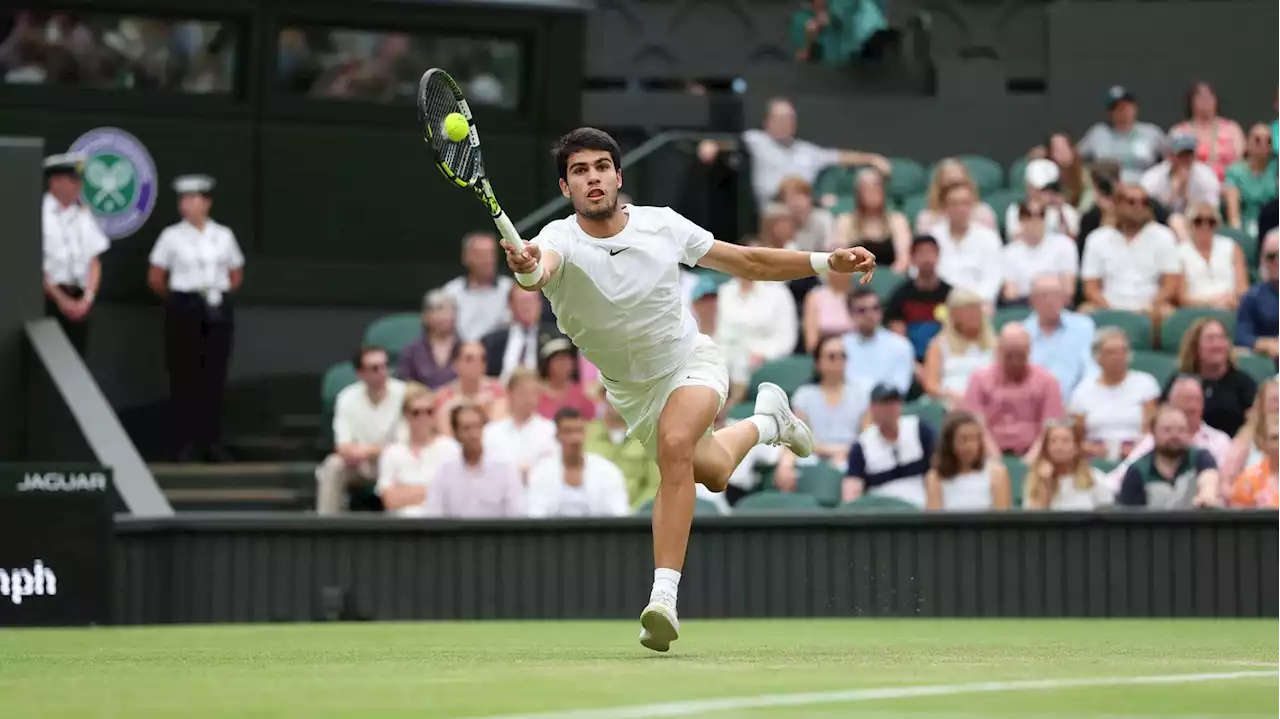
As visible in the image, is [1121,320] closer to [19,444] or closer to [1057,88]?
[1057,88]

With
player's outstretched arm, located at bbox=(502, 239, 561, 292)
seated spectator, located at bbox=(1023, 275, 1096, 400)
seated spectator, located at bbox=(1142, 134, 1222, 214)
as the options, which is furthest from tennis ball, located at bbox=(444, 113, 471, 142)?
seated spectator, located at bbox=(1142, 134, 1222, 214)

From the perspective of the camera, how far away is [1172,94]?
1995cm

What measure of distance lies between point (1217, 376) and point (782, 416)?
16.0 ft

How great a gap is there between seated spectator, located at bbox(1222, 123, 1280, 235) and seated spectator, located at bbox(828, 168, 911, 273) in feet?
8.51

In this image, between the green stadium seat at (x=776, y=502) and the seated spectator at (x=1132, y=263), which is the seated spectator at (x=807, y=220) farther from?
the green stadium seat at (x=776, y=502)

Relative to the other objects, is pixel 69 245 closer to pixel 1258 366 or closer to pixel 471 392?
pixel 471 392

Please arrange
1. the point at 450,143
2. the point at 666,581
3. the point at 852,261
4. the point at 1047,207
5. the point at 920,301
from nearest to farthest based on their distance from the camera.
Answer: the point at 450,143, the point at 666,581, the point at 852,261, the point at 920,301, the point at 1047,207

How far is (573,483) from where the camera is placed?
1238 cm

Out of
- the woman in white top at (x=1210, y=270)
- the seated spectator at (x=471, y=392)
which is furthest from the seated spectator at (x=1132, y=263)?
the seated spectator at (x=471, y=392)

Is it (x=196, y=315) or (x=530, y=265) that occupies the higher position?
(x=196, y=315)

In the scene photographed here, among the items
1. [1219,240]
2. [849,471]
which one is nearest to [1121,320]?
[1219,240]

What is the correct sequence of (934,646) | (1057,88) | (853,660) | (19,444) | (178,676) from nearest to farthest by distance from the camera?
(178,676) < (853,660) < (934,646) < (19,444) < (1057,88)

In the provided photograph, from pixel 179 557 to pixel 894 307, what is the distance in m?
4.95

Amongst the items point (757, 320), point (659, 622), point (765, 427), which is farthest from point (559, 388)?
point (659, 622)
